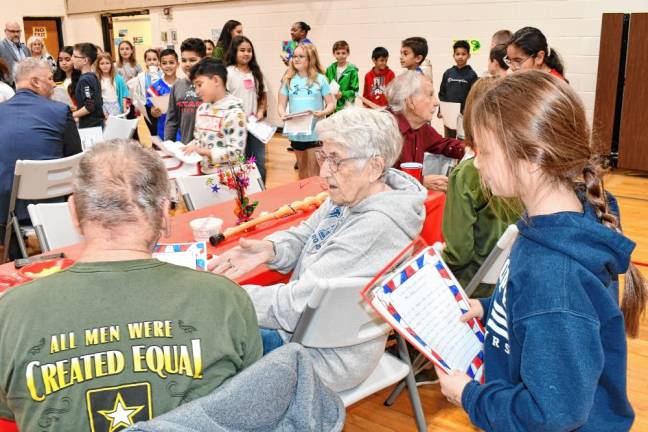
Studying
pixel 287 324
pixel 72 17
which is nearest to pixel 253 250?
pixel 287 324

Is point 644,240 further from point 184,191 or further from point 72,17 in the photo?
point 72,17

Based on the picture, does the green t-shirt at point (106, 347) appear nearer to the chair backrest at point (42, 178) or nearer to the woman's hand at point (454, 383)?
the woman's hand at point (454, 383)

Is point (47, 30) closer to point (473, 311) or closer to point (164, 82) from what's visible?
point (164, 82)

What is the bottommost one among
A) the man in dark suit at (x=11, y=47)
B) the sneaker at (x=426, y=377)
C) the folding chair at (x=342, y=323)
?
the sneaker at (x=426, y=377)

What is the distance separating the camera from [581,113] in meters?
1.09

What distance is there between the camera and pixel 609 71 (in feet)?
21.9

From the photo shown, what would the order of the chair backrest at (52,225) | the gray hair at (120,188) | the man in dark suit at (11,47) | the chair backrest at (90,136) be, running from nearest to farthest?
1. the gray hair at (120,188)
2. the chair backrest at (52,225)
3. the chair backrest at (90,136)
4. the man in dark suit at (11,47)

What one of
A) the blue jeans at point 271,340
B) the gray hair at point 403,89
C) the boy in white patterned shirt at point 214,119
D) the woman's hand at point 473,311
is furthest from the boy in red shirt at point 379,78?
the woman's hand at point 473,311

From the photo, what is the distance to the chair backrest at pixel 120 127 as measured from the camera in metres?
5.02

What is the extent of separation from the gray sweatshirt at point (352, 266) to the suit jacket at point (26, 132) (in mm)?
2475

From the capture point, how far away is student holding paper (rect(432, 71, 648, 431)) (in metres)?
0.99

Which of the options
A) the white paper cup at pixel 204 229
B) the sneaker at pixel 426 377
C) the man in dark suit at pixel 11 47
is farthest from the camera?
the man in dark suit at pixel 11 47

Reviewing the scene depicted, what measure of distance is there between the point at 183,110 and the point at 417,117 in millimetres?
2416

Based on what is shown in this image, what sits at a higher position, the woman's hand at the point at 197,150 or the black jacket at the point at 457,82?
the black jacket at the point at 457,82
